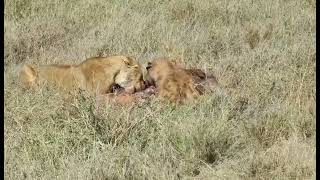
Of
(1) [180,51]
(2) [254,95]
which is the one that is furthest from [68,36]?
(2) [254,95]

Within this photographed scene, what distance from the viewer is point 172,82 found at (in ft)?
17.4

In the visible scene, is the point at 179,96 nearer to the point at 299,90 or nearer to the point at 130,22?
the point at 299,90

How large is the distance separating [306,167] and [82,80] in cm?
240

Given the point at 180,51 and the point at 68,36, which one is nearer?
the point at 180,51

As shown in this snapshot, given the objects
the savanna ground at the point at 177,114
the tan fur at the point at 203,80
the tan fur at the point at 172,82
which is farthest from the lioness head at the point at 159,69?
the savanna ground at the point at 177,114

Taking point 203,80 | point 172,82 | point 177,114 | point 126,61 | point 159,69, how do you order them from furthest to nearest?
1. point 126,61
2. point 159,69
3. point 203,80
4. point 172,82
5. point 177,114

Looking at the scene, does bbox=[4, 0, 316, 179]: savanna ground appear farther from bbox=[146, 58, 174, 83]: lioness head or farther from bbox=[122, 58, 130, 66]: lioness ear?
bbox=[122, 58, 130, 66]: lioness ear

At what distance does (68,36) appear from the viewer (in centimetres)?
720

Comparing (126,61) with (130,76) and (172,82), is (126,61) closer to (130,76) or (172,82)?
(130,76)

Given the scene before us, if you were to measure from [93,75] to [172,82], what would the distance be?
2.42 feet

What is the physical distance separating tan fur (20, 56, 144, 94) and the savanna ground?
0.25m

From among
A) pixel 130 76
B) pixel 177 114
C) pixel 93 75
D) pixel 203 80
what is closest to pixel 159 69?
pixel 130 76

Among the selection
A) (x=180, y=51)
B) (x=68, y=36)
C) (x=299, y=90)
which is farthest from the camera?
(x=68, y=36)

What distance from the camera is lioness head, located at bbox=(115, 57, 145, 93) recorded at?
5648mm
